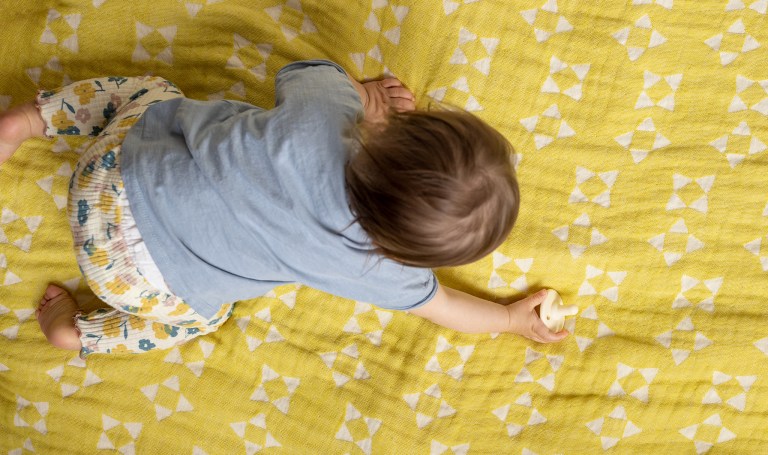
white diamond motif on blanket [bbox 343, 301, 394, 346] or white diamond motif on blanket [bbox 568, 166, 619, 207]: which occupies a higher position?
white diamond motif on blanket [bbox 568, 166, 619, 207]

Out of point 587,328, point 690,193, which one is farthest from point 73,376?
point 690,193

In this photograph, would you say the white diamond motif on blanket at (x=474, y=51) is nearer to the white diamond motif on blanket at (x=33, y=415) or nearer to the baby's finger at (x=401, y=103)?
the baby's finger at (x=401, y=103)

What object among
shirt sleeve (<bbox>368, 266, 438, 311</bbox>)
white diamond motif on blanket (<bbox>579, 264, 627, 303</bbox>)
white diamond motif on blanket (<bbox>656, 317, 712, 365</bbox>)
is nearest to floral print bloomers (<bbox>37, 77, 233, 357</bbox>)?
shirt sleeve (<bbox>368, 266, 438, 311</bbox>)

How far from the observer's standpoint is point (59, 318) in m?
1.18

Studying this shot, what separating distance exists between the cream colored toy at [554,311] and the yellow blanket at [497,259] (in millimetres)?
29

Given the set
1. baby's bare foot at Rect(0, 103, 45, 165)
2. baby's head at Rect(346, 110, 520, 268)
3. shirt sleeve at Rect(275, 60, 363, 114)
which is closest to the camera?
baby's head at Rect(346, 110, 520, 268)

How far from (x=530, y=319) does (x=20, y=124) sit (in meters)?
1.00

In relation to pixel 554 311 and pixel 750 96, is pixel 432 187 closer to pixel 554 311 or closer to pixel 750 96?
pixel 554 311

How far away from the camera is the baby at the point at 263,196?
799 mm

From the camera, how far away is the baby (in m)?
0.80

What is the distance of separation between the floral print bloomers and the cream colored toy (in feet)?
1.96

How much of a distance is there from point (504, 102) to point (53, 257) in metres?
0.93

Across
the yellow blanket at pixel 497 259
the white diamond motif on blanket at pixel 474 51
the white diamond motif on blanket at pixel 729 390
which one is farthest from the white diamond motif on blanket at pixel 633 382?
the white diamond motif on blanket at pixel 474 51

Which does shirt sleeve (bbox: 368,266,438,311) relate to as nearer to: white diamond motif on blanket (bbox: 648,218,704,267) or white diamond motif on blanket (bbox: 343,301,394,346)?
white diamond motif on blanket (bbox: 343,301,394,346)
